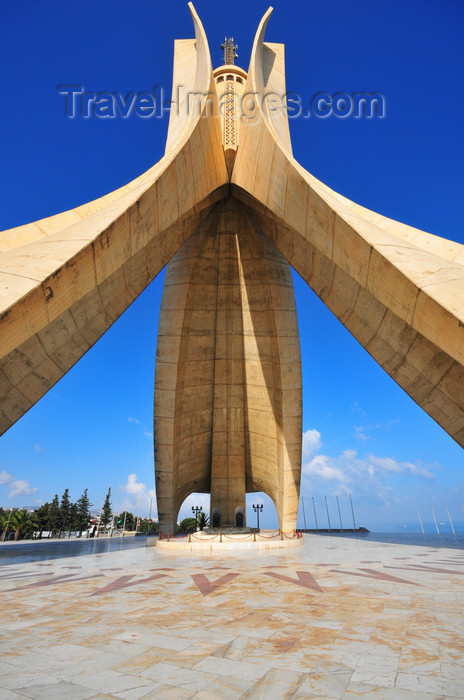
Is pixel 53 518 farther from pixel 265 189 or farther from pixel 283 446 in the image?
pixel 265 189

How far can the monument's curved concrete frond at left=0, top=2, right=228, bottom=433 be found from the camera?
5.90 metres

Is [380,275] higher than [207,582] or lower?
higher

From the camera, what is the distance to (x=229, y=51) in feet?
62.8

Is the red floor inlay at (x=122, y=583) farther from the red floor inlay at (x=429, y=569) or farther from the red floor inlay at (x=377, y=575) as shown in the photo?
the red floor inlay at (x=429, y=569)

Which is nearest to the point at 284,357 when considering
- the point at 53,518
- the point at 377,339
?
the point at 377,339

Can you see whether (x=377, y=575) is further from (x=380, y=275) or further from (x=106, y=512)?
(x=106, y=512)

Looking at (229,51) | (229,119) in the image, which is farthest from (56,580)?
(229,51)

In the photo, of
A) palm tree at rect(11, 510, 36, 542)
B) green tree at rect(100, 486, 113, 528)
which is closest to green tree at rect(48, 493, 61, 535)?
palm tree at rect(11, 510, 36, 542)

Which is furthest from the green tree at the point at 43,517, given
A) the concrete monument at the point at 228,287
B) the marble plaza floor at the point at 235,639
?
the marble plaza floor at the point at 235,639

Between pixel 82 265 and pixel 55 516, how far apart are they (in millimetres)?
44089

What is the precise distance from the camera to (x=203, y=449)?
19672mm

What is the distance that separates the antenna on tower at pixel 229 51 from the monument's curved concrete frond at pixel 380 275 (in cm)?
839

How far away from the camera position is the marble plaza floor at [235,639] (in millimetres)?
2230

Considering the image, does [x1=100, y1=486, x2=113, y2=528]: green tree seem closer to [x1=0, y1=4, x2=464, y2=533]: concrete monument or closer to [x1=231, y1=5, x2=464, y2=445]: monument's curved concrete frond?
[x1=0, y1=4, x2=464, y2=533]: concrete monument
